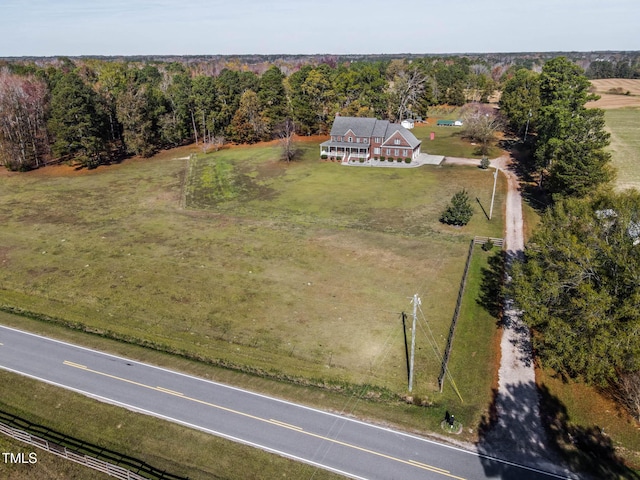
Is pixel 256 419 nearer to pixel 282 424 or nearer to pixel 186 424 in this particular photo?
pixel 282 424

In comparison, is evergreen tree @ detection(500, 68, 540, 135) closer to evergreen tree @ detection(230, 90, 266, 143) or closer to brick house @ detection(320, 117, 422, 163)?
brick house @ detection(320, 117, 422, 163)

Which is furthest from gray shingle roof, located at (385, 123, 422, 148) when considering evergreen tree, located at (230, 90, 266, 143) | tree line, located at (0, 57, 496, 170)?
evergreen tree, located at (230, 90, 266, 143)

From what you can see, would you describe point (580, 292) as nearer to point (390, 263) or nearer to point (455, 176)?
point (390, 263)

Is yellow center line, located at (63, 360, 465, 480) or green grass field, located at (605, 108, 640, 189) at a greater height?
green grass field, located at (605, 108, 640, 189)

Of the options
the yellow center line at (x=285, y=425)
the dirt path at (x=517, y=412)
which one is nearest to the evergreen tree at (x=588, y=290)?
the dirt path at (x=517, y=412)

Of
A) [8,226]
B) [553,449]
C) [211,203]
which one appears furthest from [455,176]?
[8,226]

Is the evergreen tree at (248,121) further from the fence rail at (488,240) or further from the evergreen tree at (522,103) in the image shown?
the fence rail at (488,240)

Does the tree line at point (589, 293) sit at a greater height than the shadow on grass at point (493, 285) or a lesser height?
greater
